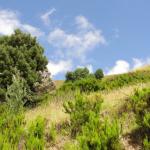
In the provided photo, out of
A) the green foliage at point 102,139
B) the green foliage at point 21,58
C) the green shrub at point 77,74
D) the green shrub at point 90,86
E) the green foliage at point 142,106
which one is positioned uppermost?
the green shrub at point 77,74

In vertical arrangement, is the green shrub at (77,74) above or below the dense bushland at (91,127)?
above

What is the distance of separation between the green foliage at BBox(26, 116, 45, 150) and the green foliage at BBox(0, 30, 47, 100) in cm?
1613

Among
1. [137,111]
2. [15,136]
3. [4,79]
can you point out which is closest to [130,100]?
[137,111]

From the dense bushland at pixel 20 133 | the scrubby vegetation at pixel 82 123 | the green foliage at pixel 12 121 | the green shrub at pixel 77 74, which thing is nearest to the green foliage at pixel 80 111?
the scrubby vegetation at pixel 82 123

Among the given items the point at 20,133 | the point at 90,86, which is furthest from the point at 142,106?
the point at 90,86

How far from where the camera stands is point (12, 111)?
13.6 meters

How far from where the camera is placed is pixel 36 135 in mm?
11305

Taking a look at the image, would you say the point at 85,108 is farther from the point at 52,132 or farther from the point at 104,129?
the point at 104,129

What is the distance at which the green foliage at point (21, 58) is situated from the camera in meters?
28.1

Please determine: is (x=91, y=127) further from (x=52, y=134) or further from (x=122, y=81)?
(x=122, y=81)

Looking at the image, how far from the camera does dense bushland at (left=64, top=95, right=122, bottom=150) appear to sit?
9.53 metres

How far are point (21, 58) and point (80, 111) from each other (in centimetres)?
1760

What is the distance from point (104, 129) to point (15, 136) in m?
2.48

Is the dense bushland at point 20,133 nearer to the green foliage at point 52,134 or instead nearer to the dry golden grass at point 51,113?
the green foliage at point 52,134
